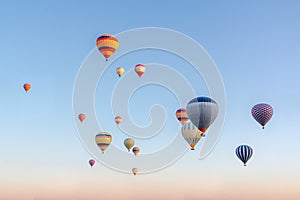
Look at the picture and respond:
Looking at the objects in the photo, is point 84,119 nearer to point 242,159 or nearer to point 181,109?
point 181,109

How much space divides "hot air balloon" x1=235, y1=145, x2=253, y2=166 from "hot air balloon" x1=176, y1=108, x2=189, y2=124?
9.83m

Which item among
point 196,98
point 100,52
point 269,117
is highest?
point 100,52

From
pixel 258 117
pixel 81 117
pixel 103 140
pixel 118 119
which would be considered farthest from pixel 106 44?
pixel 258 117

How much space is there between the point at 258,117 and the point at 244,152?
20.8ft

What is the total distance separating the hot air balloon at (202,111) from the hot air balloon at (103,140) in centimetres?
1896

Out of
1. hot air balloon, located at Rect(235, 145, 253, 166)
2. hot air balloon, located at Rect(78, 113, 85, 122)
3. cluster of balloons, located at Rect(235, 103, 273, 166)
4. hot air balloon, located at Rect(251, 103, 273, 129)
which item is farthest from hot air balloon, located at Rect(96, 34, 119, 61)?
hot air balloon, located at Rect(235, 145, 253, 166)

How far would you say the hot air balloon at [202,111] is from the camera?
46844mm

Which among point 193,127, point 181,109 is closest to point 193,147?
point 193,127

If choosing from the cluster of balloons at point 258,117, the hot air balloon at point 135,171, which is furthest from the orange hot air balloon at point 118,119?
the cluster of balloons at point 258,117

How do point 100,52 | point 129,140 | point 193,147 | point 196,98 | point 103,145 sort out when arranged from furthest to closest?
point 129,140 → point 103,145 → point 100,52 → point 193,147 → point 196,98

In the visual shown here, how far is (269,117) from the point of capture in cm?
5475

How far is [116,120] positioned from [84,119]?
8.45 meters

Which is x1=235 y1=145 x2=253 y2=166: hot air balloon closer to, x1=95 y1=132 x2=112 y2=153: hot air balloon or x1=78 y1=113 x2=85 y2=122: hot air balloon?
x1=95 y1=132 x2=112 y2=153: hot air balloon

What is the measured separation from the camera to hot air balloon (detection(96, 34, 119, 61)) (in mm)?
54438
